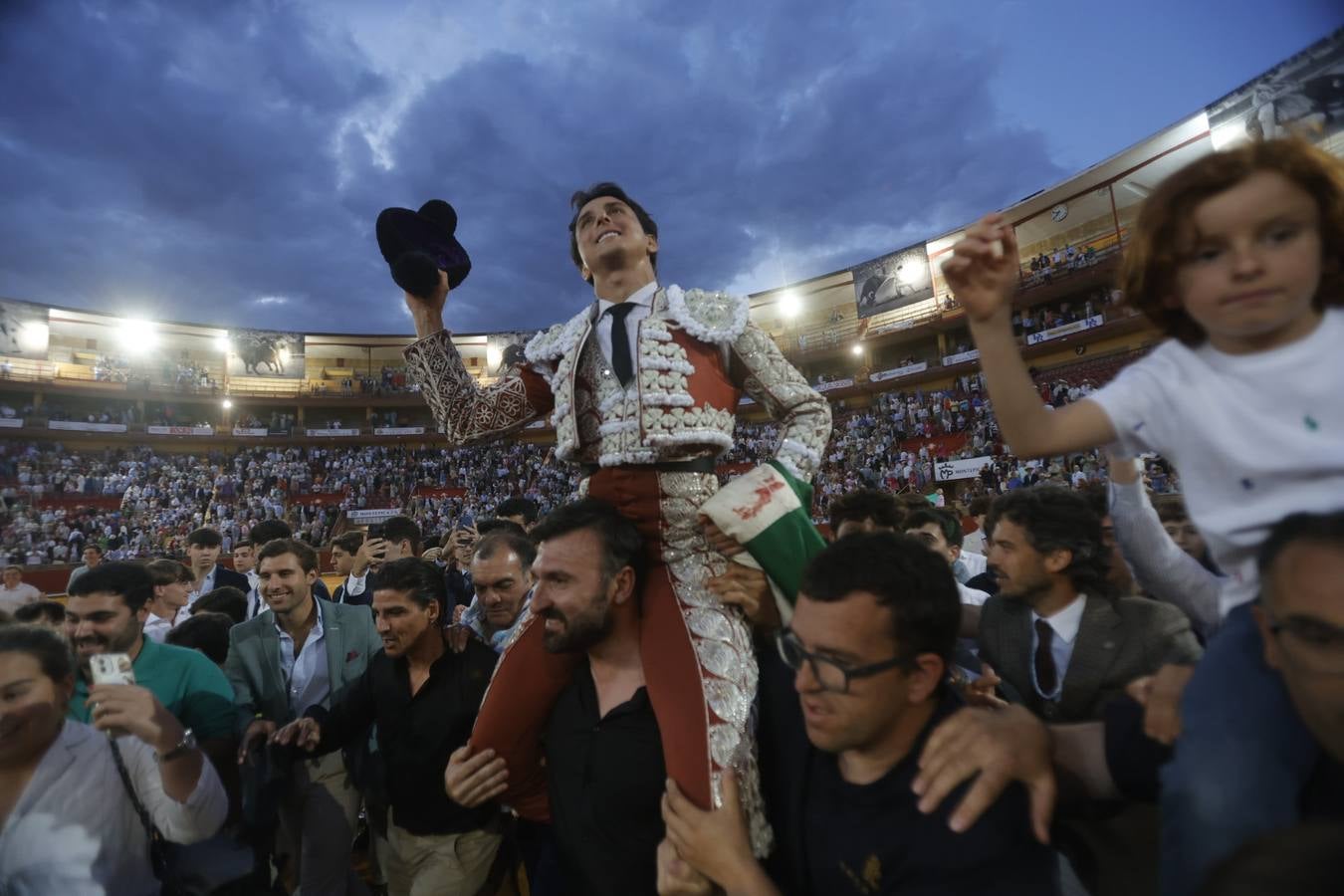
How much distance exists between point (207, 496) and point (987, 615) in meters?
31.1

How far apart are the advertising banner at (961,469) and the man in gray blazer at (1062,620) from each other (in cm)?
1779

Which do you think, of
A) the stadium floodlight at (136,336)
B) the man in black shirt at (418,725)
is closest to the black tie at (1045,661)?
the man in black shirt at (418,725)

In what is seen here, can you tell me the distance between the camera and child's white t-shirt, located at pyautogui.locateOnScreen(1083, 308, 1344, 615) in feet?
3.65

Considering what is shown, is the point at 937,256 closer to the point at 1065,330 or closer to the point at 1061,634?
the point at 1065,330

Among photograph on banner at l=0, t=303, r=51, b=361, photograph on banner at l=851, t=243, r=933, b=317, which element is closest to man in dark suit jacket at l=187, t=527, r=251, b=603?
photograph on banner at l=851, t=243, r=933, b=317

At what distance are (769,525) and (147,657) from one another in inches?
103

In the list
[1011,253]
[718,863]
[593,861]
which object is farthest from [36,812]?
[1011,253]

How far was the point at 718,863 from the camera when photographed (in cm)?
141

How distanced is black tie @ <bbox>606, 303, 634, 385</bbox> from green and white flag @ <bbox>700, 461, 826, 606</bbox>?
0.52 m

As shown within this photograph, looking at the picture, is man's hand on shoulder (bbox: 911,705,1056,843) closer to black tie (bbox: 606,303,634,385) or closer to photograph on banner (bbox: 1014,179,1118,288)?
black tie (bbox: 606,303,634,385)

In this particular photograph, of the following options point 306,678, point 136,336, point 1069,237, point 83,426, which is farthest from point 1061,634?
point 136,336

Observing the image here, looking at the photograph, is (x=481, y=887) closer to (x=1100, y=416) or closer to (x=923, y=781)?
(x=923, y=781)

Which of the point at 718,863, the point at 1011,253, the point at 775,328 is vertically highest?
the point at 775,328

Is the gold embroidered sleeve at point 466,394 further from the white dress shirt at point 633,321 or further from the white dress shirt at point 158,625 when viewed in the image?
the white dress shirt at point 158,625
